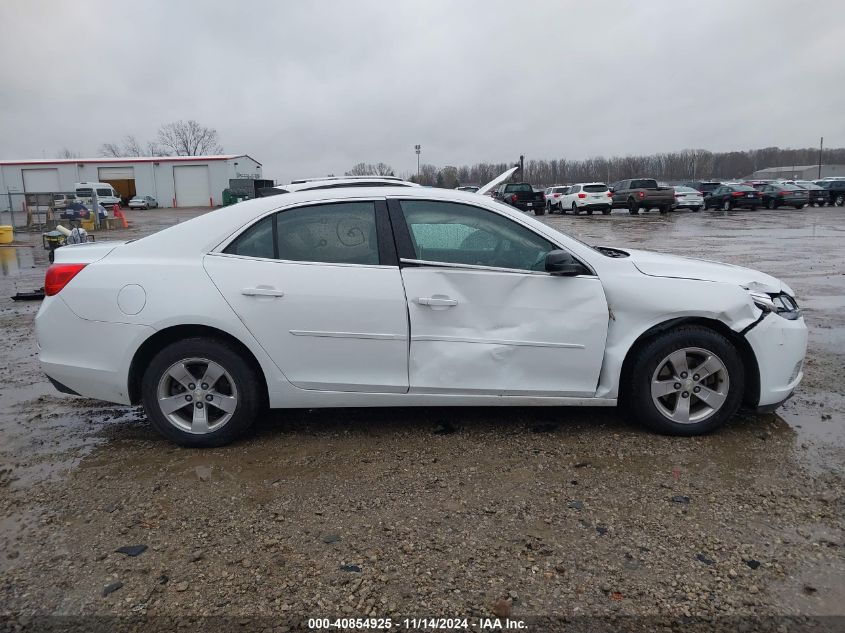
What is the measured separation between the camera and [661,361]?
386 cm

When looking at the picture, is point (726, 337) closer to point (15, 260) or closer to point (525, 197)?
point (15, 260)

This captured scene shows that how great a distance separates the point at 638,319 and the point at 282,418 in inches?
101

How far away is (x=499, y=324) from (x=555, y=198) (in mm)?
36035

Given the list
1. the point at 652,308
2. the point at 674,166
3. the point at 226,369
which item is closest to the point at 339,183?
the point at 226,369

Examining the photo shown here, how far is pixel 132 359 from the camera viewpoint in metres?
3.81

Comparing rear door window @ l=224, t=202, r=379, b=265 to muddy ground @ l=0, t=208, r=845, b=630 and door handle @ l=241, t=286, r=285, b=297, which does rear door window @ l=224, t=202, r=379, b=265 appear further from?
muddy ground @ l=0, t=208, r=845, b=630

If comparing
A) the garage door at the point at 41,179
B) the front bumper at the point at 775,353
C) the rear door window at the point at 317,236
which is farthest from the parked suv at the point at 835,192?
the garage door at the point at 41,179

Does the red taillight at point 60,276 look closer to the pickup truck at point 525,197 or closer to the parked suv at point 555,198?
the pickup truck at point 525,197

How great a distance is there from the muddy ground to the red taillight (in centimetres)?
103

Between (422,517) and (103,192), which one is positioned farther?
(103,192)

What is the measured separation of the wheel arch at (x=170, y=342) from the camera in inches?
150

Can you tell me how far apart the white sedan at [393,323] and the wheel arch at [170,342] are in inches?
0.5

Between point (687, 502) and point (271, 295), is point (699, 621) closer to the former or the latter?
point (687, 502)

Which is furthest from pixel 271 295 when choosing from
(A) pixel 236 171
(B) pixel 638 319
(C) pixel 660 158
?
(C) pixel 660 158
